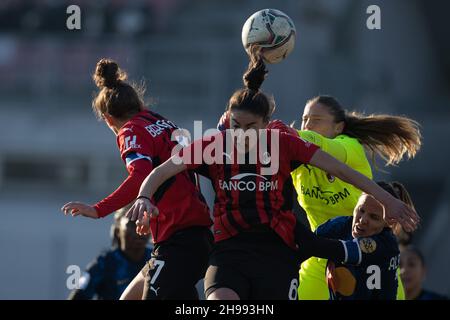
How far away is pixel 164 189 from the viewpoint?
20.2 feet

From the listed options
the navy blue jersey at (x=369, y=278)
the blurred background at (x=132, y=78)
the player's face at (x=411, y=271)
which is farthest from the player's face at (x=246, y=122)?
the blurred background at (x=132, y=78)

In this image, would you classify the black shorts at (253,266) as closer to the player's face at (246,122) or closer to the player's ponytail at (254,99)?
the player's face at (246,122)

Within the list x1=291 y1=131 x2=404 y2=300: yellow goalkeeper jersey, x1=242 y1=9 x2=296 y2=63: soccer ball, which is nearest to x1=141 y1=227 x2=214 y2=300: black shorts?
x1=291 y1=131 x2=404 y2=300: yellow goalkeeper jersey

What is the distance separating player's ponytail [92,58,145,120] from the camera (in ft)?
21.0

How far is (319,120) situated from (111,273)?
7.07 feet

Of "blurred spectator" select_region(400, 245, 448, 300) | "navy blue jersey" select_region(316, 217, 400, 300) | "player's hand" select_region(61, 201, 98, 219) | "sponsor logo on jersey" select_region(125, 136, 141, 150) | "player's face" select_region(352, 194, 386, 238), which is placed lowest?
"blurred spectator" select_region(400, 245, 448, 300)

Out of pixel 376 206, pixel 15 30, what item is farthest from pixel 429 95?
pixel 376 206

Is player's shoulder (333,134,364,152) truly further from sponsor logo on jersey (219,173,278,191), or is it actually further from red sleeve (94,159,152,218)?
red sleeve (94,159,152,218)

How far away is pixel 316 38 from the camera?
59.5 feet

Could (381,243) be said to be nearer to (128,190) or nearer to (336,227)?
(336,227)

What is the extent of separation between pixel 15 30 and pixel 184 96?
3.61 meters

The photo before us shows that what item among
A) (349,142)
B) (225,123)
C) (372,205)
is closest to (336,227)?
(372,205)

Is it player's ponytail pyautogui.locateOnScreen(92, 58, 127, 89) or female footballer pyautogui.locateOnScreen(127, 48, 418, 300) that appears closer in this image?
female footballer pyautogui.locateOnScreen(127, 48, 418, 300)

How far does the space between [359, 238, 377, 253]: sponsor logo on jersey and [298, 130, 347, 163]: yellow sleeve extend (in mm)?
699
